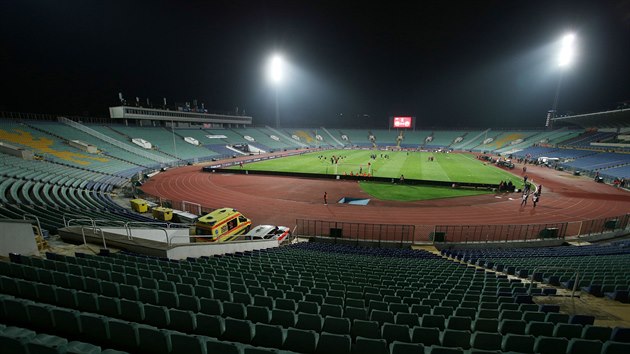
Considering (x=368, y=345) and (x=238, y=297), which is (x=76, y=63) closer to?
(x=238, y=297)

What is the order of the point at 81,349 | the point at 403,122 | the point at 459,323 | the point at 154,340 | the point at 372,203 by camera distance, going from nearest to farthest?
the point at 81,349
the point at 154,340
the point at 459,323
the point at 372,203
the point at 403,122

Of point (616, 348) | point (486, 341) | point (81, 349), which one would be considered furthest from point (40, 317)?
point (616, 348)

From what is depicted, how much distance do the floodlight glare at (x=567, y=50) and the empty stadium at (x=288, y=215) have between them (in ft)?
8.17

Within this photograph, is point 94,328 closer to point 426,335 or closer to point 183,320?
point 183,320

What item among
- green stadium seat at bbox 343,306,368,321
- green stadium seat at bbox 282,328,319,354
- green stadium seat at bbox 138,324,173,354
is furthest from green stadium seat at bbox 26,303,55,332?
green stadium seat at bbox 343,306,368,321

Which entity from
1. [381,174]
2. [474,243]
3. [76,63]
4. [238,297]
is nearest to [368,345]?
[238,297]

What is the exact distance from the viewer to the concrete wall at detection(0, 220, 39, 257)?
25.4 feet

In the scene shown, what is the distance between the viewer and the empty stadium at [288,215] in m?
4.83

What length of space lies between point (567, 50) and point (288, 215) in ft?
278

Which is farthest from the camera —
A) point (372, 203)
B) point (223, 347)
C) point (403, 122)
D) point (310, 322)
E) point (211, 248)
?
point (403, 122)

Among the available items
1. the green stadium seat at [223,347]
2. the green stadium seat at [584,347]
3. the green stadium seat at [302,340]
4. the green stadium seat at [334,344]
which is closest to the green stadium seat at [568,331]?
the green stadium seat at [584,347]

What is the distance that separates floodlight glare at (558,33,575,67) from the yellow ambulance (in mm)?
88461

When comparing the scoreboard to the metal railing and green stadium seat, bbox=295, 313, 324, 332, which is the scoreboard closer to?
the metal railing

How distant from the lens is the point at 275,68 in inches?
3359
